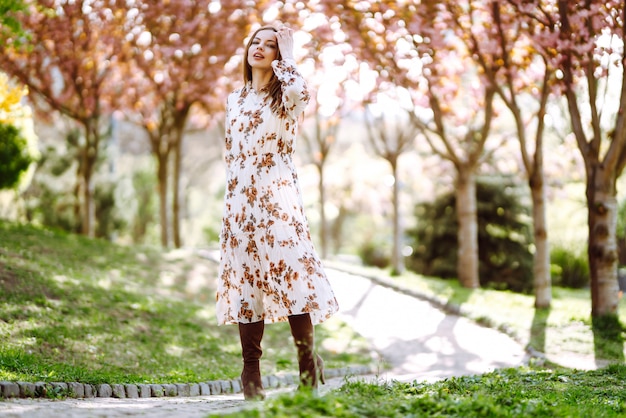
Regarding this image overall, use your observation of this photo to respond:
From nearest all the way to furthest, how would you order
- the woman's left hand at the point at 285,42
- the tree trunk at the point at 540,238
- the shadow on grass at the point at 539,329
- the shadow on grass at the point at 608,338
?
the woman's left hand at the point at 285,42 < the shadow on grass at the point at 608,338 < the shadow on grass at the point at 539,329 < the tree trunk at the point at 540,238

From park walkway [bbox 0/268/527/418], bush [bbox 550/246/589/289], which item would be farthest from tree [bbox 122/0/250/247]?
bush [bbox 550/246/589/289]

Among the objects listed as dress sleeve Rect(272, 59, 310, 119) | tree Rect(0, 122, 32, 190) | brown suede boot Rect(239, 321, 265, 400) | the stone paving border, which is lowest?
the stone paving border

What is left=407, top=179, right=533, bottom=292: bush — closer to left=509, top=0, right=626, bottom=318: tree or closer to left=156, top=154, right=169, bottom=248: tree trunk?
left=156, top=154, right=169, bottom=248: tree trunk

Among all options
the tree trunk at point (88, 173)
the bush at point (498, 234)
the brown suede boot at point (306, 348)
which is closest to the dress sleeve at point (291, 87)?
the brown suede boot at point (306, 348)

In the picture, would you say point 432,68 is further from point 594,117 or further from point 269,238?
point 269,238

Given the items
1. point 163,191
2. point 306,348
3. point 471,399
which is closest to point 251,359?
point 306,348

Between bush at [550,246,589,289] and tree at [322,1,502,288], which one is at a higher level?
tree at [322,1,502,288]

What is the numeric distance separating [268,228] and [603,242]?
6.14 meters

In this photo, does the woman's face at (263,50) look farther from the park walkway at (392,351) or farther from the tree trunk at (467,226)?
the tree trunk at (467,226)

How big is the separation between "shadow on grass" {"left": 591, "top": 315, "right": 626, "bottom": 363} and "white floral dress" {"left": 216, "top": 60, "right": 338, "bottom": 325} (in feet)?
16.0

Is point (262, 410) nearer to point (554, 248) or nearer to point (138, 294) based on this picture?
point (138, 294)

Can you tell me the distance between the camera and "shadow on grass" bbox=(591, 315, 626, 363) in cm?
800

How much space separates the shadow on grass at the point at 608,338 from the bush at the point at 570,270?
10.4m

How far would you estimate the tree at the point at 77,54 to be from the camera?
13.7 metres
